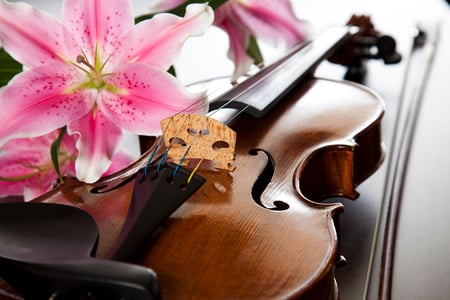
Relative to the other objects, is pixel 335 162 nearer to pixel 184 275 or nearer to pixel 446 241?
pixel 446 241

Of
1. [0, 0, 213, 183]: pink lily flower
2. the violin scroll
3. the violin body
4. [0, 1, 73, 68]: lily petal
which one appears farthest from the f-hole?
the violin scroll

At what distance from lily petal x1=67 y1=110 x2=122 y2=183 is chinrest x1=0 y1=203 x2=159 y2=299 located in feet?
0.23

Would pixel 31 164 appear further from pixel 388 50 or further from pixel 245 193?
pixel 388 50

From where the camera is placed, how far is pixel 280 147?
2.28 ft

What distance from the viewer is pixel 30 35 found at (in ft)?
1.75

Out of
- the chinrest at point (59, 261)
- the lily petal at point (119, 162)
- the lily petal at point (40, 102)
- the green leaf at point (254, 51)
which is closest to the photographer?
the chinrest at point (59, 261)

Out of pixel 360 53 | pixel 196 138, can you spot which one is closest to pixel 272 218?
pixel 196 138

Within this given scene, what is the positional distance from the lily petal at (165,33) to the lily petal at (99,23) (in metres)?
0.01

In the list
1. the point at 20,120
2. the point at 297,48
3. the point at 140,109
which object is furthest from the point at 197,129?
the point at 297,48

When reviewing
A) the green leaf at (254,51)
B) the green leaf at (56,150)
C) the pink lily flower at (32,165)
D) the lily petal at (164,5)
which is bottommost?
the pink lily flower at (32,165)

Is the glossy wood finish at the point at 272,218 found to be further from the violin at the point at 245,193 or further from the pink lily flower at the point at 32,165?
the pink lily flower at the point at 32,165

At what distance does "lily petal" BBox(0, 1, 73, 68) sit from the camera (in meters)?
0.52

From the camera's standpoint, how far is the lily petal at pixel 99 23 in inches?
21.3

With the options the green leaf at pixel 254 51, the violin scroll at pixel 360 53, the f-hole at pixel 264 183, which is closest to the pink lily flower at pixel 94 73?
the f-hole at pixel 264 183
